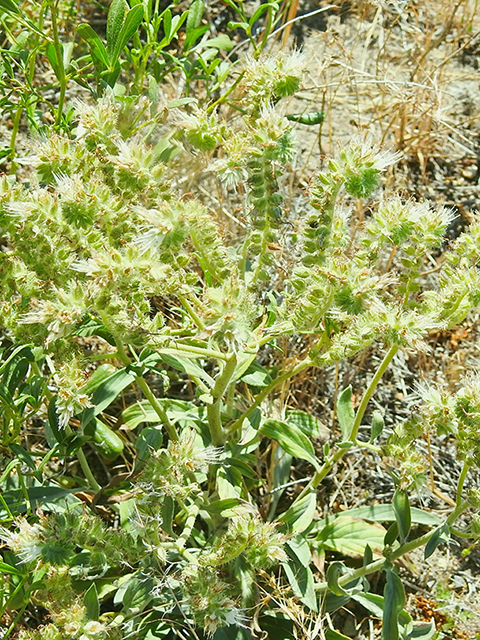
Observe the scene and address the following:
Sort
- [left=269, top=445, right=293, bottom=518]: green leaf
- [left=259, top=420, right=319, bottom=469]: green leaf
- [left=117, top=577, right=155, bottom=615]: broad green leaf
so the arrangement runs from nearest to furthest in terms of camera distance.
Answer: [left=117, top=577, right=155, bottom=615]: broad green leaf → [left=259, top=420, right=319, bottom=469]: green leaf → [left=269, top=445, right=293, bottom=518]: green leaf

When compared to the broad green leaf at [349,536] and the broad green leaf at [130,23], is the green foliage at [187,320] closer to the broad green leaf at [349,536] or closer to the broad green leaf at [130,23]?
the broad green leaf at [130,23]

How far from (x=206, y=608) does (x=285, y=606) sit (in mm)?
453

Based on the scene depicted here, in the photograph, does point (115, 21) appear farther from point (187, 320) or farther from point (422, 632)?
point (422, 632)

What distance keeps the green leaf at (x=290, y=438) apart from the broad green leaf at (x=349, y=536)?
0.38 m

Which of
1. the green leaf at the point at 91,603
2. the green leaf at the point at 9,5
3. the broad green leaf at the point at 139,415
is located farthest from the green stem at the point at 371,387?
the green leaf at the point at 9,5

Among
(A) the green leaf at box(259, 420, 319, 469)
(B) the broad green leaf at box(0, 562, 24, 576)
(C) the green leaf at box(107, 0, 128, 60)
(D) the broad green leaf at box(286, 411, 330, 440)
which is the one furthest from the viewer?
(D) the broad green leaf at box(286, 411, 330, 440)

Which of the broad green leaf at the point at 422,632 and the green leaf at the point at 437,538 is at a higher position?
the green leaf at the point at 437,538

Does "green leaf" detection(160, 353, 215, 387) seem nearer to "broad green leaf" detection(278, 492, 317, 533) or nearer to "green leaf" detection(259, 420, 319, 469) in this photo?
"green leaf" detection(259, 420, 319, 469)

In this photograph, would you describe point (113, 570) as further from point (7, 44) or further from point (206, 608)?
point (7, 44)

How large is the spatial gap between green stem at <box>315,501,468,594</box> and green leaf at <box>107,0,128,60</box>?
1.78 metres

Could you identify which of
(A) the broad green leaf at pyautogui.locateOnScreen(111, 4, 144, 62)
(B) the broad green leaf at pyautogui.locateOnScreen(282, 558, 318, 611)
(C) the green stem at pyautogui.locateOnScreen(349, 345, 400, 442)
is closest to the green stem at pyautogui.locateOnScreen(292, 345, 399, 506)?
(C) the green stem at pyautogui.locateOnScreen(349, 345, 400, 442)

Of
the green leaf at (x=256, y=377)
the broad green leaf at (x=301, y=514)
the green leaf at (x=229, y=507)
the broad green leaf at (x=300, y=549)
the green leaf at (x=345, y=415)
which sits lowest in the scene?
the broad green leaf at (x=300, y=549)

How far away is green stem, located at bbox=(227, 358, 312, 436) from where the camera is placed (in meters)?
2.33

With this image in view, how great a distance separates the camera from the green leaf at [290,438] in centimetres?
260
